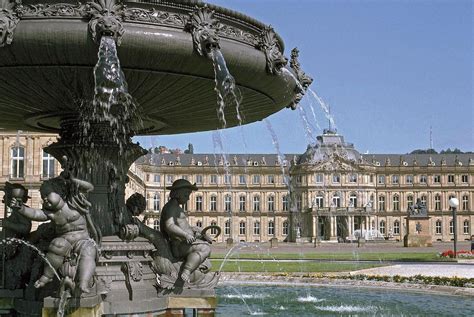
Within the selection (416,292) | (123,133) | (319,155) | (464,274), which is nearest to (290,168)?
(319,155)

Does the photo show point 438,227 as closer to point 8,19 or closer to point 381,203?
point 381,203

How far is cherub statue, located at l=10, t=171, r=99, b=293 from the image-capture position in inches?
259

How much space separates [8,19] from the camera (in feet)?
19.3

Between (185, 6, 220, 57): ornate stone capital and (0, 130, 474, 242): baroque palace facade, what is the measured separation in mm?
90571

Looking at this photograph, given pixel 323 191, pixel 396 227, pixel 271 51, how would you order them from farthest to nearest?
1. pixel 396 227
2. pixel 323 191
3. pixel 271 51

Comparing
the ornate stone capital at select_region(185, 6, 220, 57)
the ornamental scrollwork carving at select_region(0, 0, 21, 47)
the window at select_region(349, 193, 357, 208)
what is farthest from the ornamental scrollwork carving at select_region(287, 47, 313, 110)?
the window at select_region(349, 193, 357, 208)

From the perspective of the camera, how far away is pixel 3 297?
24.7 ft

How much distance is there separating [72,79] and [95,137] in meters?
1.51

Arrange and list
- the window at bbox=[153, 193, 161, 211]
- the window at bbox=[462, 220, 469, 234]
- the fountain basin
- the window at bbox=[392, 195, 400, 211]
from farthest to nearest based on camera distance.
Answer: the window at bbox=[392, 195, 400, 211]
the window at bbox=[153, 193, 161, 211]
the window at bbox=[462, 220, 469, 234]
the fountain basin

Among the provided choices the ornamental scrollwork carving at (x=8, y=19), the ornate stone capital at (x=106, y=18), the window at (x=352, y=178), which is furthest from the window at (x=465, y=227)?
the ornamental scrollwork carving at (x=8, y=19)

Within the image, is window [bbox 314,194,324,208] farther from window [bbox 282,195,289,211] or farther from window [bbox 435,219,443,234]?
window [bbox 435,219,443,234]

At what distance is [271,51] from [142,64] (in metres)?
1.57

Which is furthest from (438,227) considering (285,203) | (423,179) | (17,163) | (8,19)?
(8,19)

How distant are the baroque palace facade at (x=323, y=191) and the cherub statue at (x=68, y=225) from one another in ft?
294
